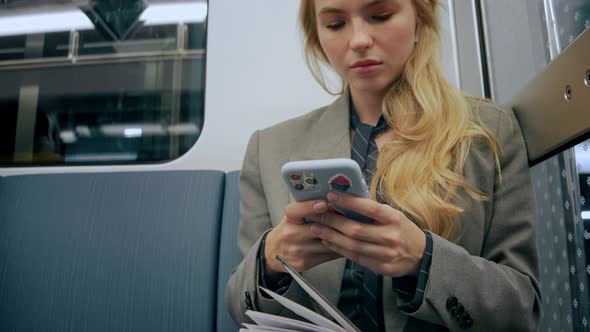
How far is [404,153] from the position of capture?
104 cm

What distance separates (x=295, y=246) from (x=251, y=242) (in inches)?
12.9

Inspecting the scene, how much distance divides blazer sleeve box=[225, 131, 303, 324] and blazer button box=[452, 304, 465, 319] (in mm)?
339

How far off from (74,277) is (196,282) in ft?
1.33

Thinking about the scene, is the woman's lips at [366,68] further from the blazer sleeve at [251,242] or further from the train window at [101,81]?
the train window at [101,81]

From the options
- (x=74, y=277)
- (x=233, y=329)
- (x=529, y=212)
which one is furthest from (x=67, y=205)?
(x=529, y=212)

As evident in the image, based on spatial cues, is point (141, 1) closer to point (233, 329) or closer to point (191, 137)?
point (191, 137)

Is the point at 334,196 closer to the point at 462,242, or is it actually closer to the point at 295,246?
the point at 295,246

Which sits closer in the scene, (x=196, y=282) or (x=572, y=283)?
(x=572, y=283)

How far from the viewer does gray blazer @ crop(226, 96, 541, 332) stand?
2.85 ft

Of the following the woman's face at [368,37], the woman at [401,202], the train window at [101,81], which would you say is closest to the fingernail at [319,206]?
the woman at [401,202]

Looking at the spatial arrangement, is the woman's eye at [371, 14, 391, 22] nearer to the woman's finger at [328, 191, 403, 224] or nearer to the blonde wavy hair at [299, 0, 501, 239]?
the blonde wavy hair at [299, 0, 501, 239]

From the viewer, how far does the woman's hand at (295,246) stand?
875 millimetres

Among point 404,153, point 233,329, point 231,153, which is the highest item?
point 231,153

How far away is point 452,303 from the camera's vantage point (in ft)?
2.81
